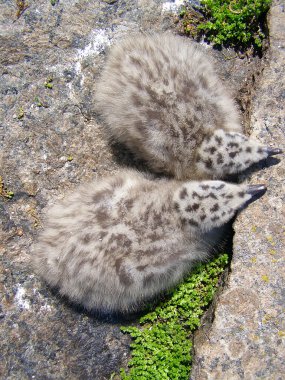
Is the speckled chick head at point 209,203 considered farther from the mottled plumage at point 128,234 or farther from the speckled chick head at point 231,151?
the speckled chick head at point 231,151

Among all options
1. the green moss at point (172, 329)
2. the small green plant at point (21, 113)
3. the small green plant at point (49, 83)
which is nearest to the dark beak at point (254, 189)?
the green moss at point (172, 329)

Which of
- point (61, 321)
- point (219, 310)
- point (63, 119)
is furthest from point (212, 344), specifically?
point (63, 119)

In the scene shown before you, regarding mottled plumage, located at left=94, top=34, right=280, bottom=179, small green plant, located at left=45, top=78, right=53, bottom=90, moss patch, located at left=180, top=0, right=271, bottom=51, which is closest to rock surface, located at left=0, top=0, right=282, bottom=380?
small green plant, located at left=45, top=78, right=53, bottom=90

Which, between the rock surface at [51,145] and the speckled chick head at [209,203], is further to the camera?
the rock surface at [51,145]

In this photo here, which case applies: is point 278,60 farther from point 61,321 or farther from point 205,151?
point 61,321

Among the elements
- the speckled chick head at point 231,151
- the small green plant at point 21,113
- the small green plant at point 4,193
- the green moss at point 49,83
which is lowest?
the small green plant at point 4,193

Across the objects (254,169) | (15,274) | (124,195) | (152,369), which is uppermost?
(254,169)

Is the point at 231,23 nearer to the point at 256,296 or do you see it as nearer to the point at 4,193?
the point at 256,296
